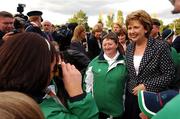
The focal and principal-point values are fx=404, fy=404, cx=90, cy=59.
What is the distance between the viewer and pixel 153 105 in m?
2.10

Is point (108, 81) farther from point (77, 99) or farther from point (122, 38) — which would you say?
point (122, 38)

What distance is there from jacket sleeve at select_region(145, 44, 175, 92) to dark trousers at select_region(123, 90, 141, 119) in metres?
0.34

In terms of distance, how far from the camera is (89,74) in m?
5.09

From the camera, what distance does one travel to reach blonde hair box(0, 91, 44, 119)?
42.7 inches

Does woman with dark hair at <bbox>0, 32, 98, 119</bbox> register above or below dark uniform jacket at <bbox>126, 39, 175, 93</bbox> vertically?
above

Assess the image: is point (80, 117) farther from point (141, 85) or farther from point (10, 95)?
point (141, 85)

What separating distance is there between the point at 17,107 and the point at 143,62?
3.26 m

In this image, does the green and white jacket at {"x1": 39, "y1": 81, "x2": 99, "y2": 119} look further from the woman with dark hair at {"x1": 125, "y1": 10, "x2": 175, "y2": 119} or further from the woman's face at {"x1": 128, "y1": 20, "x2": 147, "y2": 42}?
the woman's face at {"x1": 128, "y1": 20, "x2": 147, "y2": 42}

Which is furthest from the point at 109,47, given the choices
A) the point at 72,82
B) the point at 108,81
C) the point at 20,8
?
the point at 20,8

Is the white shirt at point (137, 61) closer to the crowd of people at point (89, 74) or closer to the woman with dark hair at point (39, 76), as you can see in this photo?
the crowd of people at point (89, 74)

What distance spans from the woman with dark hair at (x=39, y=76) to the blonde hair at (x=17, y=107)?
69cm

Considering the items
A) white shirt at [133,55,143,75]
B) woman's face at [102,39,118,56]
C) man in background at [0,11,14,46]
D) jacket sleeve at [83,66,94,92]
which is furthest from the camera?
man in background at [0,11,14,46]

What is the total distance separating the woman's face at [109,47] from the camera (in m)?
5.20

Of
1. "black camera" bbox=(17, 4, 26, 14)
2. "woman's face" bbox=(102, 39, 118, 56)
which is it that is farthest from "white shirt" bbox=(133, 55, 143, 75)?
"black camera" bbox=(17, 4, 26, 14)
